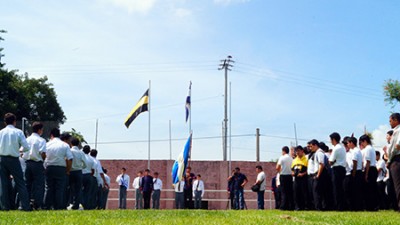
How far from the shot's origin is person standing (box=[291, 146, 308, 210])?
1438 centimetres

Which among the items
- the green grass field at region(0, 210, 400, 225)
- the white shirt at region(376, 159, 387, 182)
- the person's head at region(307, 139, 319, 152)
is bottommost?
the green grass field at region(0, 210, 400, 225)

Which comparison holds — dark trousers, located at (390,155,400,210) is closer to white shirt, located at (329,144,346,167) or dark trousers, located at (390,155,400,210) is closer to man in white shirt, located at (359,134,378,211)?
white shirt, located at (329,144,346,167)

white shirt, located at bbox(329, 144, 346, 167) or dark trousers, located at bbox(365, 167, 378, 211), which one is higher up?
white shirt, located at bbox(329, 144, 346, 167)

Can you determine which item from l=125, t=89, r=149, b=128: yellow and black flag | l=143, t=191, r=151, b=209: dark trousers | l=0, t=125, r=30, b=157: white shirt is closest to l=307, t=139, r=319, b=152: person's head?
l=0, t=125, r=30, b=157: white shirt

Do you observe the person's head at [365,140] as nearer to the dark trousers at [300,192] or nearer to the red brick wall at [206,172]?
the dark trousers at [300,192]

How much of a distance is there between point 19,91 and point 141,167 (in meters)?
20.5

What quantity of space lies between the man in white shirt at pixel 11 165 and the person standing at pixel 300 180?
6.76 meters

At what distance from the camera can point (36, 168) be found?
478 inches

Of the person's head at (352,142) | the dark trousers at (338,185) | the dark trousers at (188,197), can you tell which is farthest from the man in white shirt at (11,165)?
the dark trousers at (188,197)

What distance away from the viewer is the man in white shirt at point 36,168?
1208cm

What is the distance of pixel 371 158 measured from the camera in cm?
1375

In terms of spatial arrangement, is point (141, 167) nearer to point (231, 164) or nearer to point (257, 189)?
point (231, 164)

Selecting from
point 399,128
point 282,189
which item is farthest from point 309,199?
point 399,128

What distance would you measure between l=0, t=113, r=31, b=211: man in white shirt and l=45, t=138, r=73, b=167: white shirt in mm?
1352
